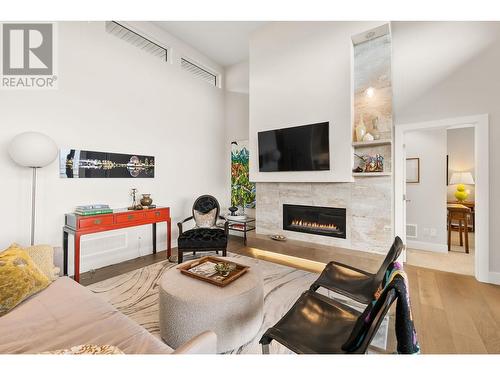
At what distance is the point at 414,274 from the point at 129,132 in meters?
4.62

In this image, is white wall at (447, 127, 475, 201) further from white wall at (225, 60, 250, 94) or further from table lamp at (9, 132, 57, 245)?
table lamp at (9, 132, 57, 245)

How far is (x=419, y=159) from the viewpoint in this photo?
404cm

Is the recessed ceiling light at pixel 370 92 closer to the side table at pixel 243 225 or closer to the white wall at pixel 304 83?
the white wall at pixel 304 83

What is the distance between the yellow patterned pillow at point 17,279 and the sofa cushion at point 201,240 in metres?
1.51

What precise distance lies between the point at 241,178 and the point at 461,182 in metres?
5.08

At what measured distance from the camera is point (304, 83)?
3.67 meters

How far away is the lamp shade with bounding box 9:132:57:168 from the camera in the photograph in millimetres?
2318

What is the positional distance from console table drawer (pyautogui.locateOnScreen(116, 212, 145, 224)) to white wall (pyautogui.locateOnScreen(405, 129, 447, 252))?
181 inches

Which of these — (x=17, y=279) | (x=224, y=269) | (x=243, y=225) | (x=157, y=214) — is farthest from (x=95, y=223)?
(x=243, y=225)

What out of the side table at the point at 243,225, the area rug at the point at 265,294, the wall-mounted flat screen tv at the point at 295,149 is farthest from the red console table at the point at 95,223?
the wall-mounted flat screen tv at the point at 295,149

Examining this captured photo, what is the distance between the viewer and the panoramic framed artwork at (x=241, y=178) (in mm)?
4880

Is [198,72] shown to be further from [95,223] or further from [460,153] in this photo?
[460,153]

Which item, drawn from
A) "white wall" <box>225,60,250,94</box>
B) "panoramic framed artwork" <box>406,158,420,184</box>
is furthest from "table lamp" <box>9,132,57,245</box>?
"panoramic framed artwork" <box>406,158,420,184</box>
